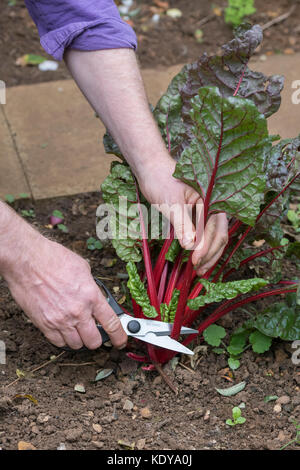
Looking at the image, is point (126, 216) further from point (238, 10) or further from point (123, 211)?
point (238, 10)

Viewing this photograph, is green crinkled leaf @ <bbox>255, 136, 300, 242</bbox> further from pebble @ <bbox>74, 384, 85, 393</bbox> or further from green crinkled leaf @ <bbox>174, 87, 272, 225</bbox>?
pebble @ <bbox>74, 384, 85, 393</bbox>

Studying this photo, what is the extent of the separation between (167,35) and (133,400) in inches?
106

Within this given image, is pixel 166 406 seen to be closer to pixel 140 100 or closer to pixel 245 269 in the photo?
pixel 245 269

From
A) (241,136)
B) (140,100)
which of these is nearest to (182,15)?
(140,100)

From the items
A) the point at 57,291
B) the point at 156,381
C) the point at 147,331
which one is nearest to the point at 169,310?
the point at 147,331

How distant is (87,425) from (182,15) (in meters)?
3.07

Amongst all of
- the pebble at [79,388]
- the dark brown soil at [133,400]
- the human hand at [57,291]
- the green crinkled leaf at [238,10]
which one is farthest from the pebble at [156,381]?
the green crinkled leaf at [238,10]

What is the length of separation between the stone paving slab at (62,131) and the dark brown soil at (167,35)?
0.56 ft

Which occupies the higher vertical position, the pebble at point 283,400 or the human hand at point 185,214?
the human hand at point 185,214

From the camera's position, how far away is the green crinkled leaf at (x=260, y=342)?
201 centimetres

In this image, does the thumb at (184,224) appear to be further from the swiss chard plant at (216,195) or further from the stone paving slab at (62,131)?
the stone paving slab at (62,131)

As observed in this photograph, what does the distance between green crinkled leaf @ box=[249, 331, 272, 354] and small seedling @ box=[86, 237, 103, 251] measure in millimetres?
746

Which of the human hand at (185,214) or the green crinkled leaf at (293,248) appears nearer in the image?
the human hand at (185,214)
